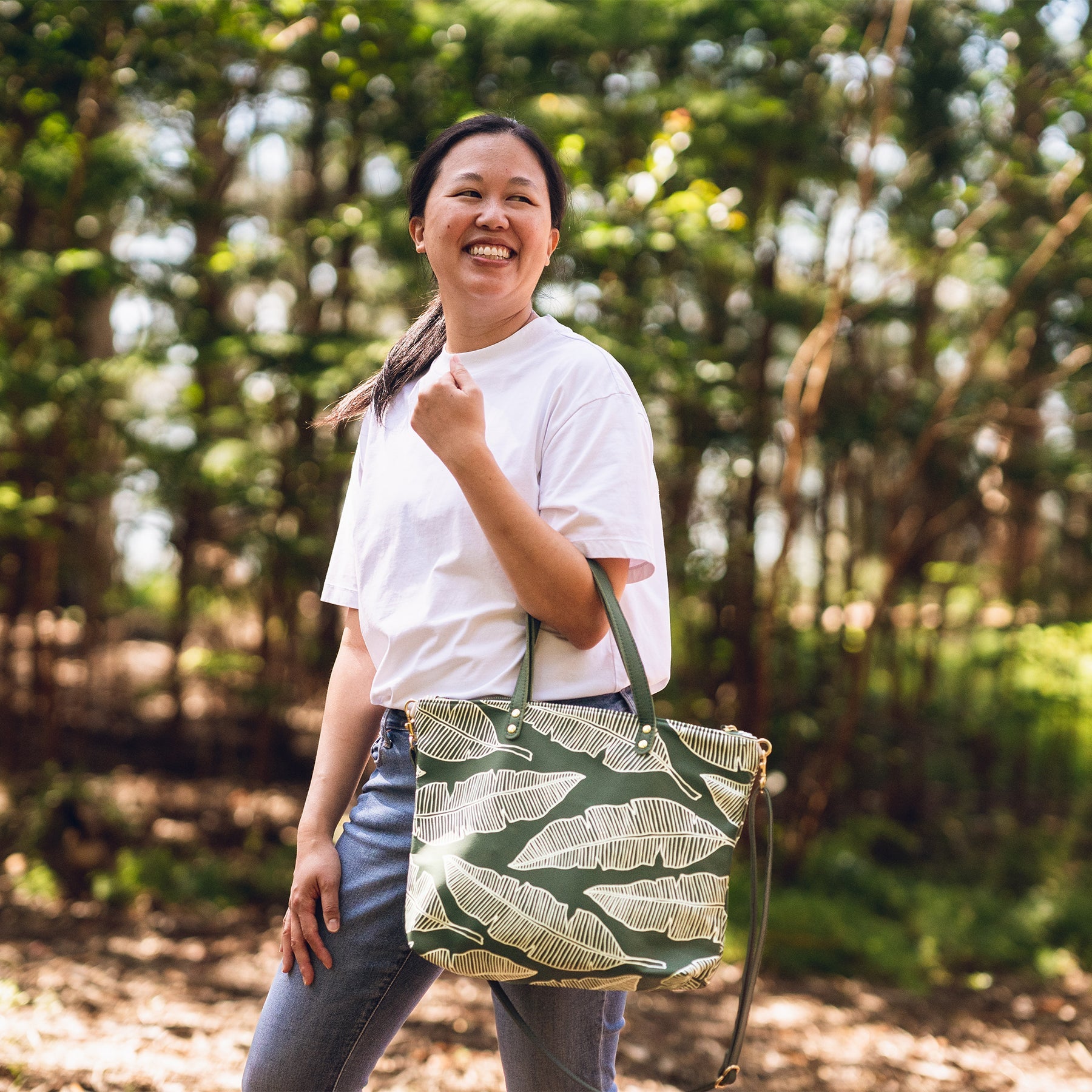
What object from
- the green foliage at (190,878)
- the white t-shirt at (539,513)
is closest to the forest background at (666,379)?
the green foliage at (190,878)

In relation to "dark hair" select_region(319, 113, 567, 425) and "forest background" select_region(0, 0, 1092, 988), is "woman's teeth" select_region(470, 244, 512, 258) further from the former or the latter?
"forest background" select_region(0, 0, 1092, 988)

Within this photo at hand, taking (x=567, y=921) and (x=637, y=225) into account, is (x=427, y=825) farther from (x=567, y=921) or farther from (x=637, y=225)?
(x=637, y=225)

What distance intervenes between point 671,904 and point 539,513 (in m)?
0.50

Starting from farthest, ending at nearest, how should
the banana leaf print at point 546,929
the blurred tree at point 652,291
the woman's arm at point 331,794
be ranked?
the blurred tree at point 652,291
the woman's arm at point 331,794
the banana leaf print at point 546,929

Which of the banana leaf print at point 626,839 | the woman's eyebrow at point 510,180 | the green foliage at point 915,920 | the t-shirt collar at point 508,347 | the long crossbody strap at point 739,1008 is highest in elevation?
the woman's eyebrow at point 510,180

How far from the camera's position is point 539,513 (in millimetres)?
1332

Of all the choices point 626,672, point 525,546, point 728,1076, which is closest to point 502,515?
point 525,546

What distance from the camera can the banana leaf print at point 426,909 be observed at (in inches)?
48.4

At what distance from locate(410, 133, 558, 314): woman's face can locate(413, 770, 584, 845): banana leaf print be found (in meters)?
0.64

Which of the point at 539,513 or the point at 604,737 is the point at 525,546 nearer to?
the point at 539,513

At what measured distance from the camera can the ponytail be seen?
1601mm

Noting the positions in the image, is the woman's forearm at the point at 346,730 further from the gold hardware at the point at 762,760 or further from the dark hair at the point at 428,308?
the gold hardware at the point at 762,760

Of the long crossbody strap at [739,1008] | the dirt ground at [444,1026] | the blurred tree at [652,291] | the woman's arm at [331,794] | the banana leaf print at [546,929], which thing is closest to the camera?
the banana leaf print at [546,929]

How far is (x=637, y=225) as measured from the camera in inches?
159
